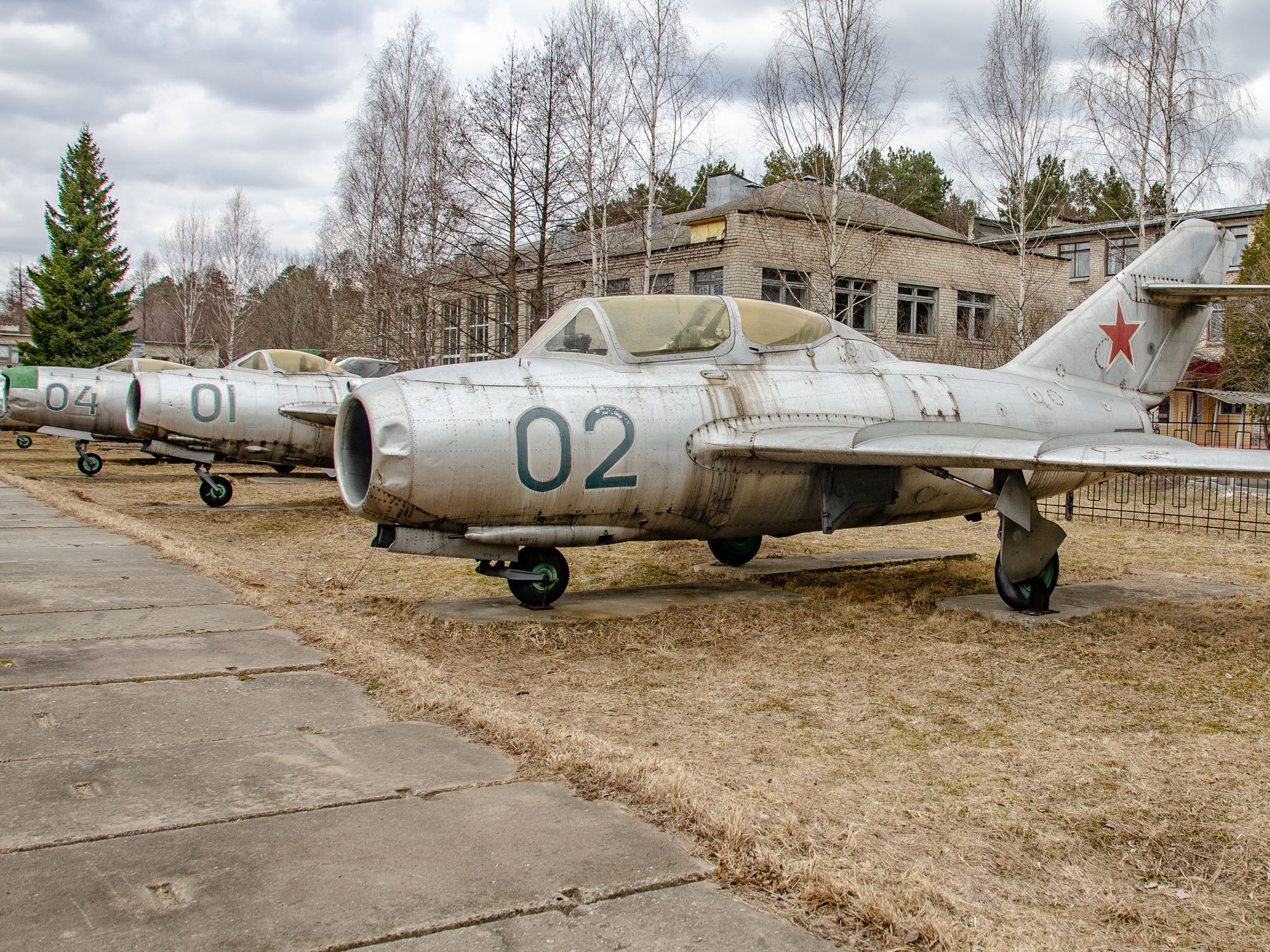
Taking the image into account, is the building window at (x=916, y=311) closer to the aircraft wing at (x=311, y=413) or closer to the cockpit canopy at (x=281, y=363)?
the cockpit canopy at (x=281, y=363)

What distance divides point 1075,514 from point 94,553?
13504 mm

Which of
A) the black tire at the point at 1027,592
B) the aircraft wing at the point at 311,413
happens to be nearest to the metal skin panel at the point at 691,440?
the black tire at the point at 1027,592

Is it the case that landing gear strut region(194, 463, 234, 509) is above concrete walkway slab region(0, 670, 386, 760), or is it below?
above

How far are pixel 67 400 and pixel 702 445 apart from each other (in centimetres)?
1621

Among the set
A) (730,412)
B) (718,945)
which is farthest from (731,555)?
(718,945)

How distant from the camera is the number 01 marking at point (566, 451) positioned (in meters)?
6.23

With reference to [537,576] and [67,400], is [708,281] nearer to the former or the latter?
[67,400]

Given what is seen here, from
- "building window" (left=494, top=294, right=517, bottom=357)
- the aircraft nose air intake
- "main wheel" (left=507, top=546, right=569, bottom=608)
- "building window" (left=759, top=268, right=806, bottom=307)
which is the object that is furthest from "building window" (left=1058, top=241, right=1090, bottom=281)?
the aircraft nose air intake

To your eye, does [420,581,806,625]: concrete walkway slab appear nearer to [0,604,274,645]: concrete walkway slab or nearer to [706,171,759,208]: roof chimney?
[0,604,274,645]: concrete walkway slab

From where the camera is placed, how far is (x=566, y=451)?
20.9 ft

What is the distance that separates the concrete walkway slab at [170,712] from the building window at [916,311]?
29.6 m

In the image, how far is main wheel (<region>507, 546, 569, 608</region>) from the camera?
23.7 feet

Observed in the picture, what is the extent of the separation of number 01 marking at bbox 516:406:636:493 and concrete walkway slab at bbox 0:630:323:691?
1683mm

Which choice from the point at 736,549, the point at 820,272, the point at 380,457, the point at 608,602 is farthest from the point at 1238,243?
the point at 820,272
